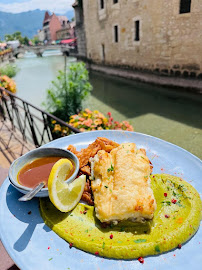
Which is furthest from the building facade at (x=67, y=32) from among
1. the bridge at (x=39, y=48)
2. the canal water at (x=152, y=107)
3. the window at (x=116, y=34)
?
the canal water at (x=152, y=107)

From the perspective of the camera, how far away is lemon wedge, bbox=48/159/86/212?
147cm

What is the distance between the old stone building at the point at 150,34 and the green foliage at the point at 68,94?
9.20 m

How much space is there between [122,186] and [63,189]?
1.59ft

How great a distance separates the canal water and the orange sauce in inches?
272

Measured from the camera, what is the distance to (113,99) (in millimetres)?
15688

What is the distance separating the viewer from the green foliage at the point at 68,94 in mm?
7935

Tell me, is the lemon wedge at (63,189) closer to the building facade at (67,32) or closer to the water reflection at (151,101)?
the water reflection at (151,101)

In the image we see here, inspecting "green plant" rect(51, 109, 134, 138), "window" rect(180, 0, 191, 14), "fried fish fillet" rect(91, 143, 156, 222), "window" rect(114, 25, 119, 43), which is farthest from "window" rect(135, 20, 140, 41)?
"fried fish fillet" rect(91, 143, 156, 222)

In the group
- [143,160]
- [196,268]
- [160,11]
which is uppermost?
[160,11]

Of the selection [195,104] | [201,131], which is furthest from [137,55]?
[201,131]

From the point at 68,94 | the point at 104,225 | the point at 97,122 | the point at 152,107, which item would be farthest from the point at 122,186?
the point at 152,107

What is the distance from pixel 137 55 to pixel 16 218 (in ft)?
62.3

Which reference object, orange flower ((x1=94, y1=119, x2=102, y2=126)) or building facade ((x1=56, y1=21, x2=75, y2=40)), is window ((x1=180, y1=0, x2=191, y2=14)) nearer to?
orange flower ((x1=94, y1=119, x2=102, y2=126))

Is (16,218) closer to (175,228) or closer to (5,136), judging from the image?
(175,228)
